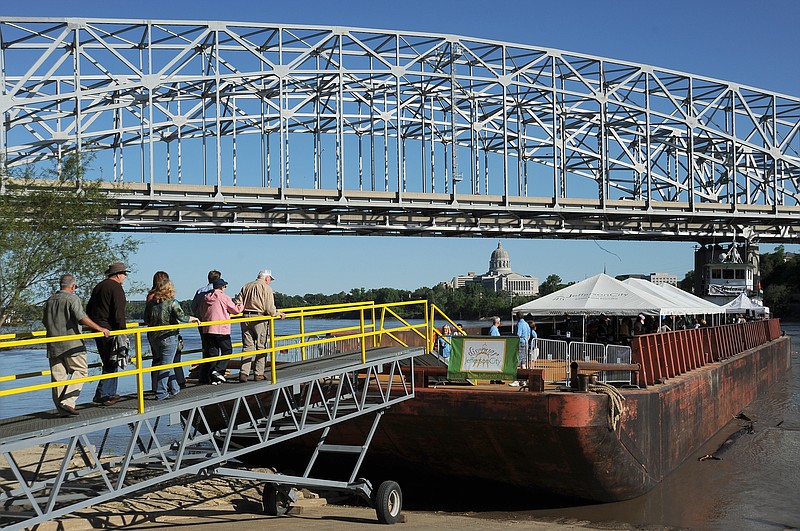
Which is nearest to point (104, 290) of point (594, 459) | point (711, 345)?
point (594, 459)

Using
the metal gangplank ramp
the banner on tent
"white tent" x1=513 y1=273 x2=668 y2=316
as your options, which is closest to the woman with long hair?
the metal gangplank ramp

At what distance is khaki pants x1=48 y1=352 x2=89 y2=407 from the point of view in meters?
9.97

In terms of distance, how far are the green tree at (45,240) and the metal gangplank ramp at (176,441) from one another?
6132 mm

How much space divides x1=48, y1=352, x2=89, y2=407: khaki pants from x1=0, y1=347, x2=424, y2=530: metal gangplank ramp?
0.25 m

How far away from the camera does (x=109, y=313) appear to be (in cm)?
1104

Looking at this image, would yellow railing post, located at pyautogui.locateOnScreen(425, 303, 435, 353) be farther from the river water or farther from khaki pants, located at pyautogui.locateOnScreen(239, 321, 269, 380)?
khaki pants, located at pyautogui.locateOnScreen(239, 321, 269, 380)

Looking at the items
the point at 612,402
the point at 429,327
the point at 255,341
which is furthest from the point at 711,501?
the point at 255,341

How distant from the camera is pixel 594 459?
15992 millimetres

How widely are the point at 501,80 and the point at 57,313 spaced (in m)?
50.6

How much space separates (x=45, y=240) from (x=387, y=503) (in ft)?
45.1

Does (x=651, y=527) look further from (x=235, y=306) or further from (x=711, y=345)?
(x=711, y=345)

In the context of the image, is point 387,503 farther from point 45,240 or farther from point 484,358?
point 45,240

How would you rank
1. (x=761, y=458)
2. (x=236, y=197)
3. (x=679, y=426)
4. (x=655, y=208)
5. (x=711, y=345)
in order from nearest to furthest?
(x=679, y=426) < (x=761, y=458) < (x=711, y=345) < (x=236, y=197) < (x=655, y=208)

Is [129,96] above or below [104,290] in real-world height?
above
